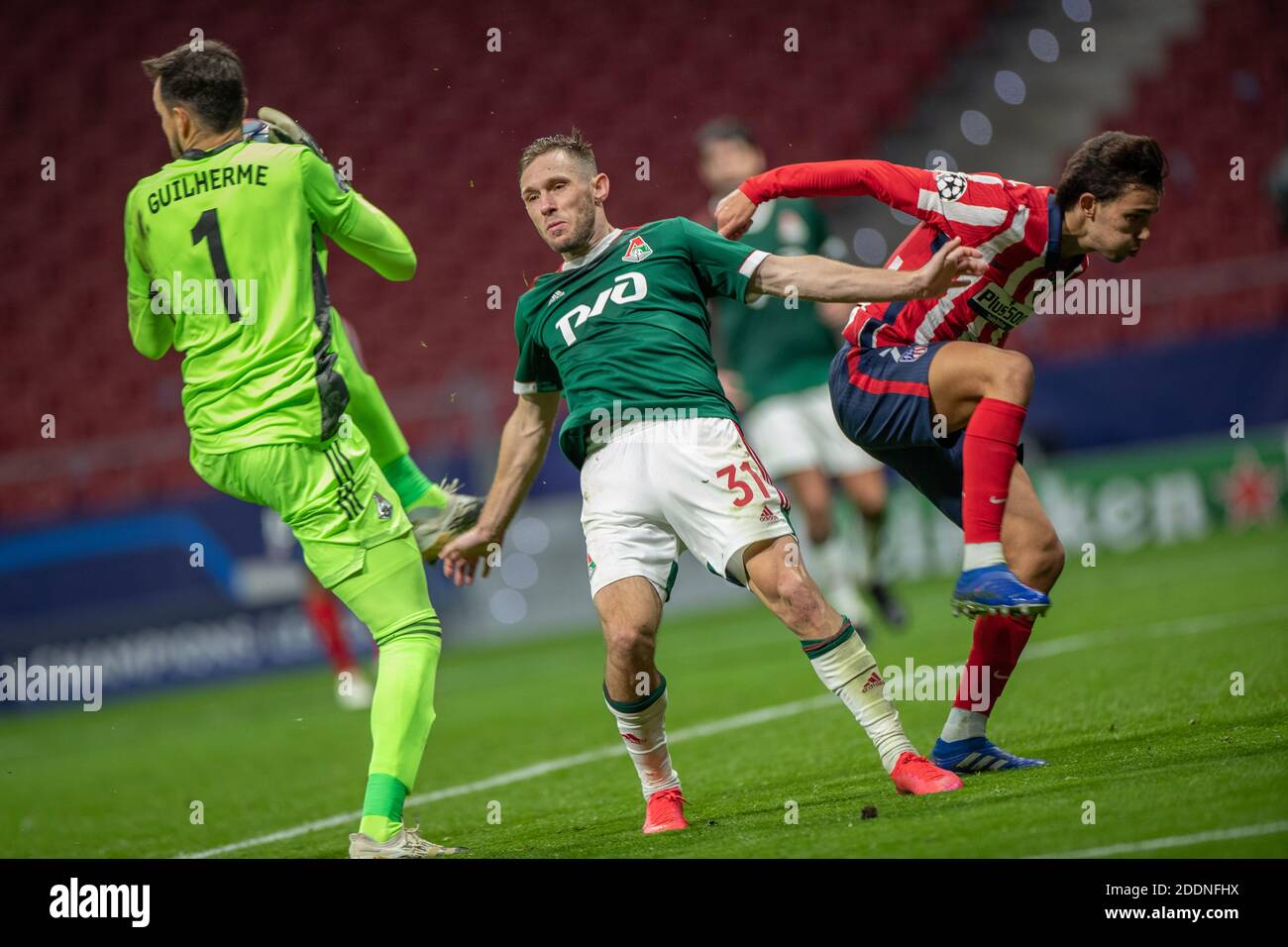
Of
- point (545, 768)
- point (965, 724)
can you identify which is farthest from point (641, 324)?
point (545, 768)

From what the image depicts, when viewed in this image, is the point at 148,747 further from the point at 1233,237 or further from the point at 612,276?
the point at 1233,237

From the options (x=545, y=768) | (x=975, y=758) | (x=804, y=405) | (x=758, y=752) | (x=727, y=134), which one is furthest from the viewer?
(x=804, y=405)

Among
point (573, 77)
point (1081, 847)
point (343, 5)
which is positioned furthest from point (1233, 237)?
point (1081, 847)

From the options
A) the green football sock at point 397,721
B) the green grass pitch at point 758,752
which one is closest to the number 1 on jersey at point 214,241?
the green football sock at point 397,721

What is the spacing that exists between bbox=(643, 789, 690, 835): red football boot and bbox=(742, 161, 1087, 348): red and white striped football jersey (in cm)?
157

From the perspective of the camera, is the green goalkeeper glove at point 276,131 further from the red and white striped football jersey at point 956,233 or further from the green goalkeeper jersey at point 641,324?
the red and white striped football jersey at point 956,233

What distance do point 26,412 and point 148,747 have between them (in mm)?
7527

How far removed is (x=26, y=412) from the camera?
1609 centimetres

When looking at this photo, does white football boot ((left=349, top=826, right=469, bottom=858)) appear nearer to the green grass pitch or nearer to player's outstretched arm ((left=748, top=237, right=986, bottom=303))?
the green grass pitch

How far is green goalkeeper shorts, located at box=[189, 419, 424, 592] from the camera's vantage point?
4664 millimetres

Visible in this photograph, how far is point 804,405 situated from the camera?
939 centimetres

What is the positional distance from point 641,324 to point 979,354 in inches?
39.6

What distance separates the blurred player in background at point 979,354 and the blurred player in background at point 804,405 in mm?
3561

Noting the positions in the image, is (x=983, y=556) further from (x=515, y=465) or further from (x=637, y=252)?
(x=515, y=465)
